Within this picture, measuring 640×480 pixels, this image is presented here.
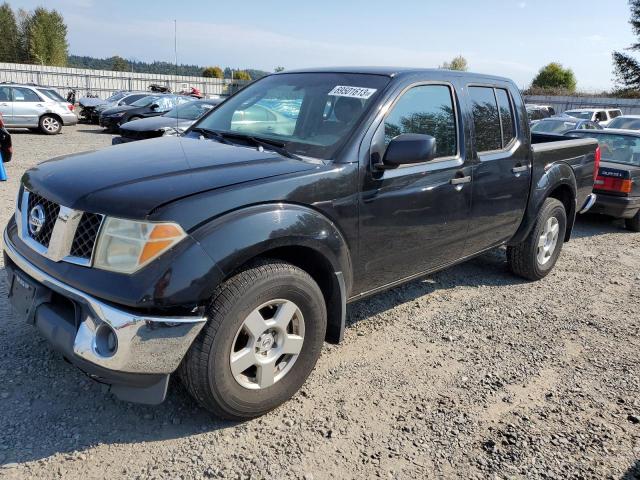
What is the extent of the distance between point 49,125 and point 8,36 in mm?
51696

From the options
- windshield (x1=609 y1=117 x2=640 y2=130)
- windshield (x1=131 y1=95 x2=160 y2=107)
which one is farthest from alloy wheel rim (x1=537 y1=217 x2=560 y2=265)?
windshield (x1=131 y1=95 x2=160 y2=107)

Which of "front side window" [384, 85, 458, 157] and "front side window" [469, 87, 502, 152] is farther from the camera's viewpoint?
"front side window" [469, 87, 502, 152]

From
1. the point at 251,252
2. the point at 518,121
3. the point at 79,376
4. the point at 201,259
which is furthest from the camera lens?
the point at 518,121

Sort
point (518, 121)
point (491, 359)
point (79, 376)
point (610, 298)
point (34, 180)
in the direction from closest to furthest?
point (34, 180), point (79, 376), point (491, 359), point (518, 121), point (610, 298)

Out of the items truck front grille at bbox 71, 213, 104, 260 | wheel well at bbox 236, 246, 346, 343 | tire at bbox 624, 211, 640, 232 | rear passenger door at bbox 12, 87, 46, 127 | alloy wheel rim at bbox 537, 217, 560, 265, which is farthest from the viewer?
rear passenger door at bbox 12, 87, 46, 127

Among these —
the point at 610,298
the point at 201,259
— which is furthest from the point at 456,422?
the point at 610,298

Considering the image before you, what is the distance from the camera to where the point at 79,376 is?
305 cm

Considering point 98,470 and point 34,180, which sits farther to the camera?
point 34,180

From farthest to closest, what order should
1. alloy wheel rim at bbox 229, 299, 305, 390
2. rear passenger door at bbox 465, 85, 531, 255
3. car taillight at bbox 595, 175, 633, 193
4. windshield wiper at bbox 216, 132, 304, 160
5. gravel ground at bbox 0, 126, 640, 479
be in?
1. car taillight at bbox 595, 175, 633, 193
2. rear passenger door at bbox 465, 85, 531, 255
3. windshield wiper at bbox 216, 132, 304, 160
4. alloy wheel rim at bbox 229, 299, 305, 390
5. gravel ground at bbox 0, 126, 640, 479

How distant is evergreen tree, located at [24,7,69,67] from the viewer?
2218 inches

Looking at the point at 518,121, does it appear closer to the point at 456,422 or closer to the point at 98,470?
Answer: the point at 456,422

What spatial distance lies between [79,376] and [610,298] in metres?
4.69

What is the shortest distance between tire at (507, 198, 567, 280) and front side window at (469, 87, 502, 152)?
3.67 ft

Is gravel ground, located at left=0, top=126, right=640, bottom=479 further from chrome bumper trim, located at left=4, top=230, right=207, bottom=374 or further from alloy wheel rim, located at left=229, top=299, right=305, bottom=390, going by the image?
chrome bumper trim, located at left=4, top=230, right=207, bottom=374
